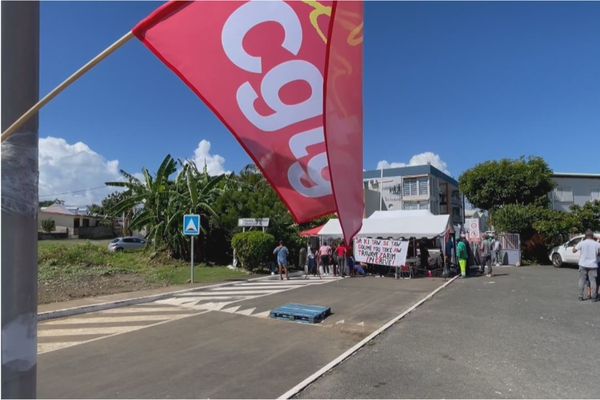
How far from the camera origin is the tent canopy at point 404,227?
68.0 ft

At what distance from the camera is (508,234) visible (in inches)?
1083

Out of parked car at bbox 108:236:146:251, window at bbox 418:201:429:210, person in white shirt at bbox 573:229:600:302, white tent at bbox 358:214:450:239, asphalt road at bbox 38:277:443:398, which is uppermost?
window at bbox 418:201:429:210

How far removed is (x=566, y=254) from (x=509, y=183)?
14.8 meters

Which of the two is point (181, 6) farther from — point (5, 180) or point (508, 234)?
point (508, 234)

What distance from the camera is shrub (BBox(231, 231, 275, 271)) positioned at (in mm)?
21828

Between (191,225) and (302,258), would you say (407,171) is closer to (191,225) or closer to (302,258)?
(302,258)

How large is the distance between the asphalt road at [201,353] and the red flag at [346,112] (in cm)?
335

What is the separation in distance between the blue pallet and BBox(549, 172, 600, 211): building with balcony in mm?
43369

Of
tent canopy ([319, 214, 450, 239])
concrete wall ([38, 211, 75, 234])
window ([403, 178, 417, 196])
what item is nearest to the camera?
tent canopy ([319, 214, 450, 239])

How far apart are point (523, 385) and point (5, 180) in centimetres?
610

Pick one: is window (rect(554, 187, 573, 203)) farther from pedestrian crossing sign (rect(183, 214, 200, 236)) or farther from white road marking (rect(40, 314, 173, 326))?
white road marking (rect(40, 314, 173, 326))

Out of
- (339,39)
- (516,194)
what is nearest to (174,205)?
(339,39)

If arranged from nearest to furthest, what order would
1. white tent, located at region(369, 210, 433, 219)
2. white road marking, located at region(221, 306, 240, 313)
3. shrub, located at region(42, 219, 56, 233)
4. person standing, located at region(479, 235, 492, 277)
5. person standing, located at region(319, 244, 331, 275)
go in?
white road marking, located at region(221, 306, 240, 313) → person standing, located at region(479, 235, 492, 277) → person standing, located at region(319, 244, 331, 275) → white tent, located at region(369, 210, 433, 219) → shrub, located at region(42, 219, 56, 233)

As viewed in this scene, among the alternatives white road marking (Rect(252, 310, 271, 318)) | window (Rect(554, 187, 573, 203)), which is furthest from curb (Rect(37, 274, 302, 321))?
window (Rect(554, 187, 573, 203))
